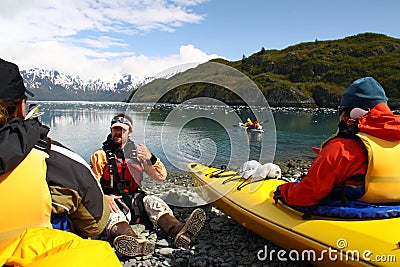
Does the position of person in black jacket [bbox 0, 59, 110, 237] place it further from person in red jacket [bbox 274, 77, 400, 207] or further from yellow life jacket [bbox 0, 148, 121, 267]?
person in red jacket [bbox 274, 77, 400, 207]

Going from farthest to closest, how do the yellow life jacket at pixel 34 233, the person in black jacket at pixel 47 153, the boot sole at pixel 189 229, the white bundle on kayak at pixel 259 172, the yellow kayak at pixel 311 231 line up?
1. the white bundle on kayak at pixel 259 172
2. the boot sole at pixel 189 229
3. the yellow kayak at pixel 311 231
4. the person in black jacket at pixel 47 153
5. the yellow life jacket at pixel 34 233

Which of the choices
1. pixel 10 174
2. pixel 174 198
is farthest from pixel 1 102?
pixel 174 198

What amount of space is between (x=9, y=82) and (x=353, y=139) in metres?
3.18

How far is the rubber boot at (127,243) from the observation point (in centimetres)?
414

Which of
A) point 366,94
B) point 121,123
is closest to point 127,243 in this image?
point 121,123

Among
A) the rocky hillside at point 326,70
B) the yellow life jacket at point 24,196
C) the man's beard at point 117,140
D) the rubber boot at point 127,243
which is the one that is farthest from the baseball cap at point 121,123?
the rocky hillside at point 326,70

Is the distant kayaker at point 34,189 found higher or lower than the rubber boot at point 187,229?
higher

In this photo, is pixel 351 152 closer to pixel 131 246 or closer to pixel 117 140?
pixel 131 246

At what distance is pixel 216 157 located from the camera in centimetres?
1677

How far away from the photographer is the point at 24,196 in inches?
79.4

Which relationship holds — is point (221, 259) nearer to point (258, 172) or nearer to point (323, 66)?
point (258, 172)

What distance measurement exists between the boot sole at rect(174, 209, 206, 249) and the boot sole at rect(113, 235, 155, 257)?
440 millimetres

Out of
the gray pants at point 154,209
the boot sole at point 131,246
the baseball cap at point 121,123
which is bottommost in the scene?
the boot sole at point 131,246

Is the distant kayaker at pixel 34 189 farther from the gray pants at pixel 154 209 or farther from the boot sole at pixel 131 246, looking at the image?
the gray pants at pixel 154 209
